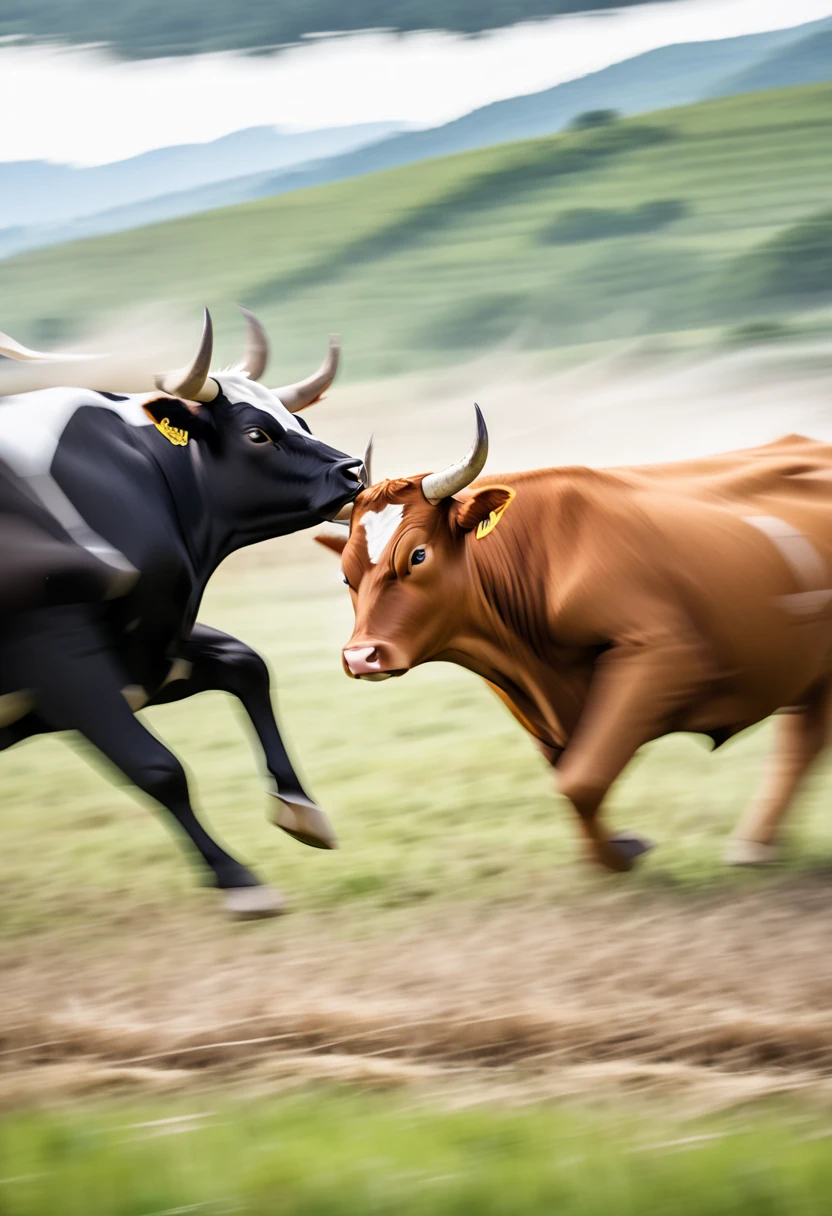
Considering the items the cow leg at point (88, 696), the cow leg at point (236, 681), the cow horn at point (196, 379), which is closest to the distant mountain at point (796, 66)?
the cow horn at point (196, 379)

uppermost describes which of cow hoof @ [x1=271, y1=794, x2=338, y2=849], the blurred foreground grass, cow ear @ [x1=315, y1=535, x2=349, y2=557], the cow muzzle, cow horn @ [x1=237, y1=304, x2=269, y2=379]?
cow horn @ [x1=237, y1=304, x2=269, y2=379]

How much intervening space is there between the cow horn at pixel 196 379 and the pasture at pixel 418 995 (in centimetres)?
146

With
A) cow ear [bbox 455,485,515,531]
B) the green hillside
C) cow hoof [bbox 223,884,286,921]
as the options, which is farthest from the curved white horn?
the green hillside

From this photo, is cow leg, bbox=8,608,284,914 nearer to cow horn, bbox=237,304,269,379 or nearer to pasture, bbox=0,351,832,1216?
pasture, bbox=0,351,832,1216

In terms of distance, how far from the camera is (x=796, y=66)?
10875mm

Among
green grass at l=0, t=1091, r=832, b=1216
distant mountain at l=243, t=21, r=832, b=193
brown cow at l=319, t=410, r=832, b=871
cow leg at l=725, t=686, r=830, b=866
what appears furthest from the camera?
distant mountain at l=243, t=21, r=832, b=193

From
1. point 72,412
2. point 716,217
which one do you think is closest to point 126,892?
point 72,412

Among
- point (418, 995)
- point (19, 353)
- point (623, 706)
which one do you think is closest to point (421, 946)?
point (418, 995)

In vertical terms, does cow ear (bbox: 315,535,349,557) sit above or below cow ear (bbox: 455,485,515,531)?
below

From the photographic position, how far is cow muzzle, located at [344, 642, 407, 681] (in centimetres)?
365

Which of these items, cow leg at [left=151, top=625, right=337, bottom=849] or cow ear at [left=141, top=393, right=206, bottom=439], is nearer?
cow ear at [left=141, top=393, right=206, bottom=439]

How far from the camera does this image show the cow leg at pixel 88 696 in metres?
3.65

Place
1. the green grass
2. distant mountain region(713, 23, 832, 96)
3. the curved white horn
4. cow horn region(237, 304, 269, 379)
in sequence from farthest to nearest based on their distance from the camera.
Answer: distant mountain region(713, 23, 832, 96)
cow horn region(237, 304, 269, 379)
the curved white horn
the green grass

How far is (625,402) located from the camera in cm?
917
